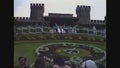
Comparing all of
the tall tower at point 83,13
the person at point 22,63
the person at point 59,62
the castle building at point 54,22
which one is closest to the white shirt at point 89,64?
the person at point 59,62

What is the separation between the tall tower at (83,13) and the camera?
5.88 m

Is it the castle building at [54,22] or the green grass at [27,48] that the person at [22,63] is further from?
the castle building at [54,22]

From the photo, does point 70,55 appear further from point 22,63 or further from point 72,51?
point 22,63

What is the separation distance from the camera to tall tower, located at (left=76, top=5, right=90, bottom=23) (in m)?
5.88

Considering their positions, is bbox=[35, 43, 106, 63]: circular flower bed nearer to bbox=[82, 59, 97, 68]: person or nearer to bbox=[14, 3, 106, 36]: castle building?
bbox=[82, 59, 97, 68]: person

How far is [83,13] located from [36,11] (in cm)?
61

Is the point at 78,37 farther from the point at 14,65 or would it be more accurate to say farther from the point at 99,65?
the point at 14,65

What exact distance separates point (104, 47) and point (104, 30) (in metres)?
0.22

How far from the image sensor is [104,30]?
589 centimetres

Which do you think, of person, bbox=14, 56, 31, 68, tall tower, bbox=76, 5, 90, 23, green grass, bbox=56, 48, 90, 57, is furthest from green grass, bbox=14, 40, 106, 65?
tall tower, bbox=76, 5, 90, 23

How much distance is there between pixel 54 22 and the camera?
584 centimetres
